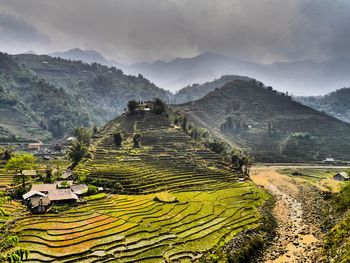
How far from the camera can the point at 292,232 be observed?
172 ft

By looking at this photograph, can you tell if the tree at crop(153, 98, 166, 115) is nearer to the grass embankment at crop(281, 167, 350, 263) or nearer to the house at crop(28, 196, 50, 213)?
the grass embankment at crop(281, 167, 350, 263)

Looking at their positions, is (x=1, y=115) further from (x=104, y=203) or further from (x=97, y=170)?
(x=104, y=203)

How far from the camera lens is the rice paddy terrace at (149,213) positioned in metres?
39.8

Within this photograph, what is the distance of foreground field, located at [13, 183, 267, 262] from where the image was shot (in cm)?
3884

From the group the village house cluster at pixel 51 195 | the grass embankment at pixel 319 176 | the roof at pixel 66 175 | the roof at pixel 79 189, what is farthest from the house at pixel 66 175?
the grass embankment at pixel 319 176

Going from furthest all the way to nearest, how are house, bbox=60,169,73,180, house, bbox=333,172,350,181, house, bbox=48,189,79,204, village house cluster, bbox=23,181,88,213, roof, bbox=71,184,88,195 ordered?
house, bbox=333,172,350,181
house, bbox=60,169,73,180
roof, bbox=71,184,88,195
house, bbox=48,189,79,204
village house cluster, bbox=23,181,88,213

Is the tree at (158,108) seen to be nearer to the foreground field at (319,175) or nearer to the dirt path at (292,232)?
the foreground field at (319,175)

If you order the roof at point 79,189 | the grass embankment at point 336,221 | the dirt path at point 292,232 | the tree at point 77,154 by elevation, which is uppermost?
the tree at point 77,154

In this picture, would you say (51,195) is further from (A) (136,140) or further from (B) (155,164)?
(A) (136,140)

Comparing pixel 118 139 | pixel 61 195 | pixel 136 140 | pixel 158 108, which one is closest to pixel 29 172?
pixel 61 195

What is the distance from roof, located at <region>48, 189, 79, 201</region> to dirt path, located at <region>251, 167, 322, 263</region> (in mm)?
33230

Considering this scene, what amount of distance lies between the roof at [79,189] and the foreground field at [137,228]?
479 centimetres

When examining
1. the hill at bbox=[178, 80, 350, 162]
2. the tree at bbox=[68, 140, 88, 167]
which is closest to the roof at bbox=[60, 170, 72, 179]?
the tree at bbox=[68, 140, 88, 167]

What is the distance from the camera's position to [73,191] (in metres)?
58.3
